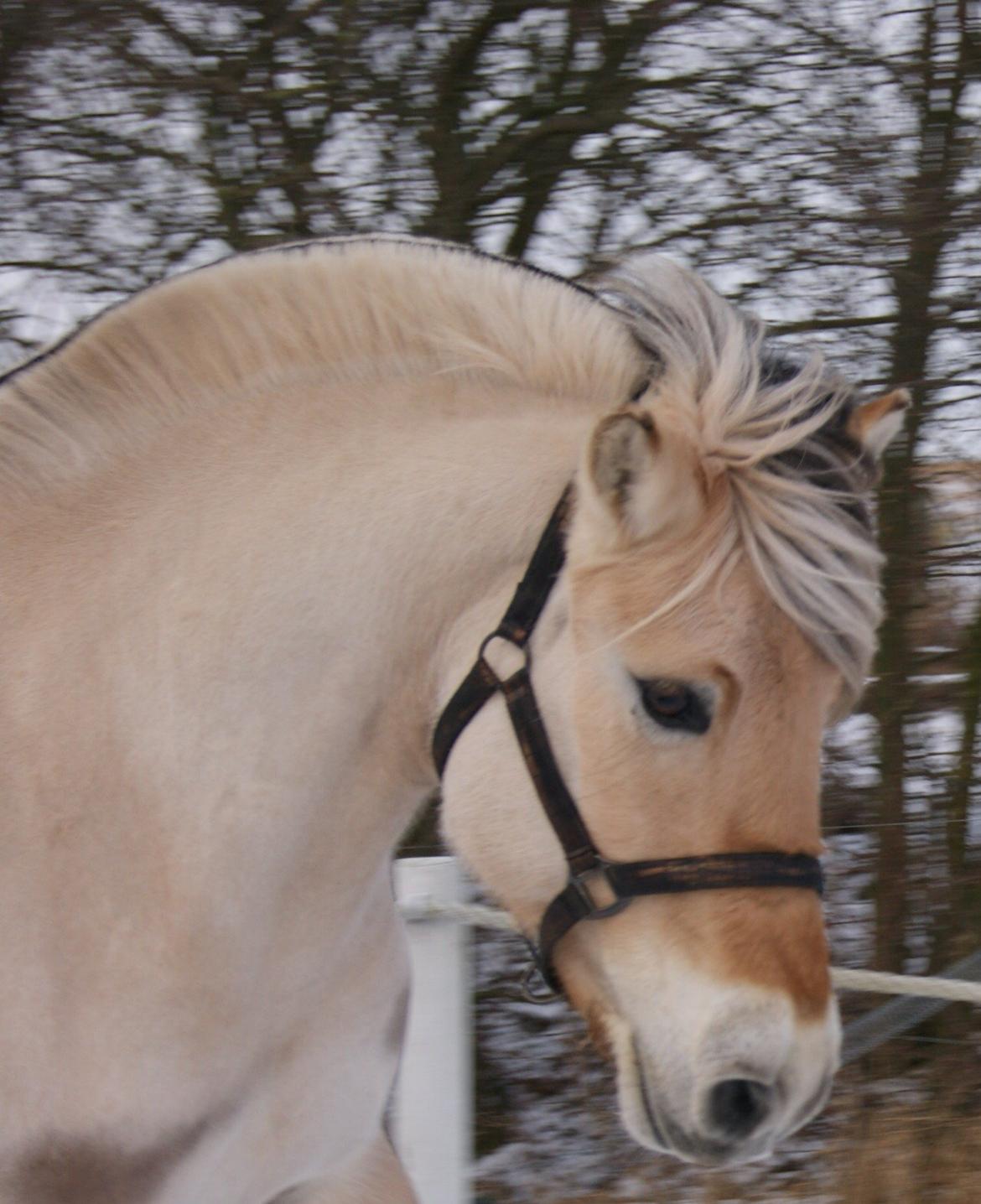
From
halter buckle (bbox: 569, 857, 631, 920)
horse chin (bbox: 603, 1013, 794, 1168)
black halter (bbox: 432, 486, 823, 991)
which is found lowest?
horse chin (bbox: 603, 1013, 794, 1168)

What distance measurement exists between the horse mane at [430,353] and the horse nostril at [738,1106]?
0.46 metres

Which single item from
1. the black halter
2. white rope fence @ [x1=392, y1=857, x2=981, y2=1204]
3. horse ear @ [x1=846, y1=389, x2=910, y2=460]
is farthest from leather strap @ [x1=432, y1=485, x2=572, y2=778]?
white rope fence @ [x1=392, y1=857, x2=981, y2=1204]

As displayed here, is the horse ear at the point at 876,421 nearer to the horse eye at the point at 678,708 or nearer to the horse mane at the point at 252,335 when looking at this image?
the horse mane at the point at 252,335

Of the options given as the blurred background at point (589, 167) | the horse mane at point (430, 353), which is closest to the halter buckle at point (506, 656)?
the horse mane at point (430, 353)

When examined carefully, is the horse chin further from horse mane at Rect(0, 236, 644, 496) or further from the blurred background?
the blurred background

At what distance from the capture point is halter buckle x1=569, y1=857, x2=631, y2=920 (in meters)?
1.44

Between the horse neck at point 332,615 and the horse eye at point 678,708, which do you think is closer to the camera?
the horse eye at point 678,708

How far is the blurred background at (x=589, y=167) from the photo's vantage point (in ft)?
11.0

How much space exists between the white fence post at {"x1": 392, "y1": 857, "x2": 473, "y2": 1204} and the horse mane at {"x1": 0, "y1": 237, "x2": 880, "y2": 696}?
3.77 ft

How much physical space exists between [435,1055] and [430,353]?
1393 millimetres

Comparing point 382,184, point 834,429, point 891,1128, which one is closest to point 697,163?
point 382,184

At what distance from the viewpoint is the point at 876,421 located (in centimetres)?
160

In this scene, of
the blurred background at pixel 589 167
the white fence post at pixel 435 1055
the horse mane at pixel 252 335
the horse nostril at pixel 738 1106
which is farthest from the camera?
the blurred background at pixel 589 167

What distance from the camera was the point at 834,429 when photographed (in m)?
1.58
